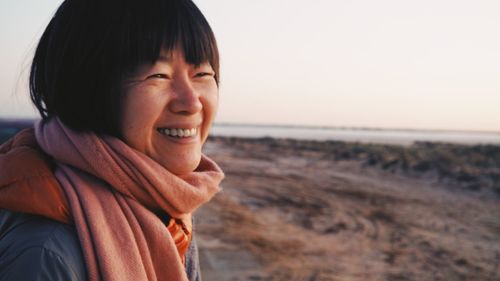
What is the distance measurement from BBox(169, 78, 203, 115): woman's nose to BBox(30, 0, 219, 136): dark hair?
9 centimetres

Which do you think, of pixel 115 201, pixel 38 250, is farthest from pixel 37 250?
pixel 115 201

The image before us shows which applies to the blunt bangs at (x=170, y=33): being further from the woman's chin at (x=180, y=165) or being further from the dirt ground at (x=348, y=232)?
the dirt ground at (x=348, y=232)

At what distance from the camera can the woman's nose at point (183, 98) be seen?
1.31 meters

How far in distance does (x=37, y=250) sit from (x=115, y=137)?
0.45 meters

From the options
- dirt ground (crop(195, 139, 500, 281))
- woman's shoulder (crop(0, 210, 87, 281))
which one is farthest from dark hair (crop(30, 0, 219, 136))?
dirt ground (crop(195, 139, 500, 281))

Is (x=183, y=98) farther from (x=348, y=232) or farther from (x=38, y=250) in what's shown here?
(x=348, y=232)

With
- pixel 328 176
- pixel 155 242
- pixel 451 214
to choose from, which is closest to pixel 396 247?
pixel 451 214

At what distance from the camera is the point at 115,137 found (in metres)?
1.28

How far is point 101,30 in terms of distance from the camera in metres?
1.21

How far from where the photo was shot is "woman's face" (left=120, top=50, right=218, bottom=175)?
49.6 inches

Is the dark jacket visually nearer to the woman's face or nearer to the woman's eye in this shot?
the woman's face

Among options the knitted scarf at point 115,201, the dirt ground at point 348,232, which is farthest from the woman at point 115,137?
the dirt ground at point 348,232

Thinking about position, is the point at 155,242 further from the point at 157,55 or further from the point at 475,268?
the point at 475,268

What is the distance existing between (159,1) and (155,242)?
76cm
